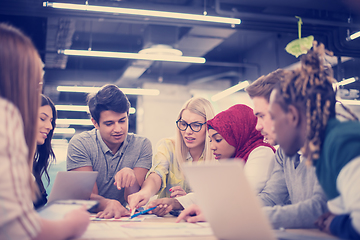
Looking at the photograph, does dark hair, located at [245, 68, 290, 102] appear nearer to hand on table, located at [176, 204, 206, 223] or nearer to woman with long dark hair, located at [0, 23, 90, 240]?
hand on table, located at [176, 204, 206, 223]

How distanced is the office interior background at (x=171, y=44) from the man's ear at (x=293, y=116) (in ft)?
10.9

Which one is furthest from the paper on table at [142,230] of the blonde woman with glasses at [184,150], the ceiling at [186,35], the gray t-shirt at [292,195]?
the ceiling at [186,35]

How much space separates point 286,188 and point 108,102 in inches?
49.6

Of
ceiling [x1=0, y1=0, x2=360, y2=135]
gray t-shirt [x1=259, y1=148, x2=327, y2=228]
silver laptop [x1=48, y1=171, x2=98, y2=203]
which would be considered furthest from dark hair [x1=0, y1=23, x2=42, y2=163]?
ceiling [x1=0, y1=0, x2=360, y2=135]

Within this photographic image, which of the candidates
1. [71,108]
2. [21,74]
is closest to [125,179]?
[21,74]

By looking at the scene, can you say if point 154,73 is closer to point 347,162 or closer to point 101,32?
point 101,32

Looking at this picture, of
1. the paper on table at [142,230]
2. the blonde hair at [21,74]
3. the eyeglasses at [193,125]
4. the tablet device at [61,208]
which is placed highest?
the blonde hair at [21,74]

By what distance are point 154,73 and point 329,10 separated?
5441mm

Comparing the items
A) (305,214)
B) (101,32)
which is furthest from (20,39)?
(101,32)

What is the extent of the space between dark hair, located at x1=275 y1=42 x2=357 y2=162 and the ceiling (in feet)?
14.0

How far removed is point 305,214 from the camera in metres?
1.29

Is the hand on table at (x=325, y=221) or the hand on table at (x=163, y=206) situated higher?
the hand on table at (x=325, y=221)

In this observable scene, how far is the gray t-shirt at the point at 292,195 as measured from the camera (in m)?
1.28

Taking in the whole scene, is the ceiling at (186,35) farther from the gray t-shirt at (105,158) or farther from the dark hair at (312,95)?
the dark hair at (312,95)
